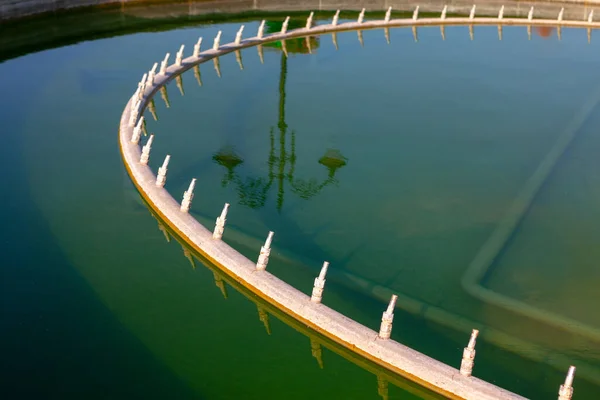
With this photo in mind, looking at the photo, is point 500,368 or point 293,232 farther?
point 293,232

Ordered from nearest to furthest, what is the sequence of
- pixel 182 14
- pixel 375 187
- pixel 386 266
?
pixel 386 266 < pixel 375 187 < pixel 182 14

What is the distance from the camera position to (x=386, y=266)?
22.0m

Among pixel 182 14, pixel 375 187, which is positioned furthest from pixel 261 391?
pixel 182 14

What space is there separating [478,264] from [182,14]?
33.1m

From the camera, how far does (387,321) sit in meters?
17.5

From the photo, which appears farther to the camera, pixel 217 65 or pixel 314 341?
pixel 217 65

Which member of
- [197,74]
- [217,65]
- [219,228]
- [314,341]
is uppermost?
[217,65]

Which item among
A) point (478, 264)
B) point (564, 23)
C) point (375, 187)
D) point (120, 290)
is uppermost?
point (564, 23)

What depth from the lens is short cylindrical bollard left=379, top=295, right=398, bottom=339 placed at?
17.4 meters

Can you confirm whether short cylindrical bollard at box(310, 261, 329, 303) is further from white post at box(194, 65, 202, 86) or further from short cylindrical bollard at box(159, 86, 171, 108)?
white post at box(194, 65, 202, 86)

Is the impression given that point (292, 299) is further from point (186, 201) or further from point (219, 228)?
point (186, 201)

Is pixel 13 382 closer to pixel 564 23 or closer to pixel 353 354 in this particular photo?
pixel 353 354

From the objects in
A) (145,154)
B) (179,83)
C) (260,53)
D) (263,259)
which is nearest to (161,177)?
(145,154)

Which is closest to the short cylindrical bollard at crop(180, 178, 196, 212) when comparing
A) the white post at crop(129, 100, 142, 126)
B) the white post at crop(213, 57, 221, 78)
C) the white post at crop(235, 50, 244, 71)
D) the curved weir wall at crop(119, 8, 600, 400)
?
the curved weir wall at crop(119, 8, 600, 400)
